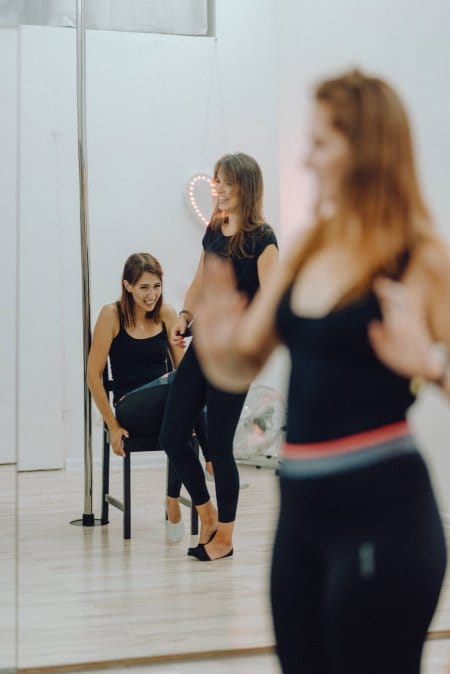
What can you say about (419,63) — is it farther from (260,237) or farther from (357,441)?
(357,441)

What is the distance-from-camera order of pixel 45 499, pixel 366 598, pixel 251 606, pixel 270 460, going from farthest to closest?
pixel 270 460, pixel 45 499, pixel 251 606, pixel 366 598

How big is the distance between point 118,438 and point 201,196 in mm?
2144

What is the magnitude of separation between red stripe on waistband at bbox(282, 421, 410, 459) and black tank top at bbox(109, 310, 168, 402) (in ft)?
8.41

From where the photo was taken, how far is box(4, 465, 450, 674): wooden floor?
2373mm

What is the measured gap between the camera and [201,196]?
5.44 meters

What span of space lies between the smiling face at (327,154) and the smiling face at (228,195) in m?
1.93

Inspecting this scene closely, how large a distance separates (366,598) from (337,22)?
3.94 meters

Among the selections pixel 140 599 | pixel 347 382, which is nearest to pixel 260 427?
pixel 140 599

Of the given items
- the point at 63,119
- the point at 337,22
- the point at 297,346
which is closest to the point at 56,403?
the point at 63,119

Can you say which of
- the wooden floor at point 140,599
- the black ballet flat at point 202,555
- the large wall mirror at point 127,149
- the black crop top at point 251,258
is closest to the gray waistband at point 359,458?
the wooden floor at point 140,599

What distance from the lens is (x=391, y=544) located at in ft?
3.60

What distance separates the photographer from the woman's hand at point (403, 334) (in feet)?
3.49

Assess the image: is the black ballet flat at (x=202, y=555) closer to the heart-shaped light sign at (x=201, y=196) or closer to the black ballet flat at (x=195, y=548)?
the black ballet flat at (x=195, y=548)

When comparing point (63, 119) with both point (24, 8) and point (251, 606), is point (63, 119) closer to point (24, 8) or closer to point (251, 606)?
point (24, 8)
